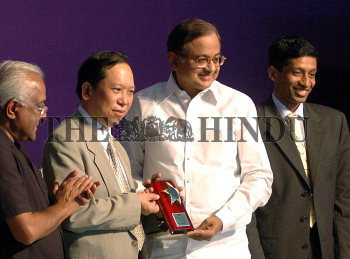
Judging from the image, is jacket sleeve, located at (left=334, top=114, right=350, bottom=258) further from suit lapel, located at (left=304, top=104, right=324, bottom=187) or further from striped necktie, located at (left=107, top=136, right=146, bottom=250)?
striped necktie, located at (left=107, top=136, right=146, bottom=250)

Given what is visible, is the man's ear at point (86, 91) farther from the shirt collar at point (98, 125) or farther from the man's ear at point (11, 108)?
the man's ear at point (11, 108)

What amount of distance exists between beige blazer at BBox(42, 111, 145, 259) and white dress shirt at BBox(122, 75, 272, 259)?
35 centimetres

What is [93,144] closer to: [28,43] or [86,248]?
[86,248]

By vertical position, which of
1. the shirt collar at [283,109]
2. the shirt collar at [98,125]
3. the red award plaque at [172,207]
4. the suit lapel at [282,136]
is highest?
the shirt collar at [98,125]

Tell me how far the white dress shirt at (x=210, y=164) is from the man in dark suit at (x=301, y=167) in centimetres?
39

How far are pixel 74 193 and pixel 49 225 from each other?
0.48ft

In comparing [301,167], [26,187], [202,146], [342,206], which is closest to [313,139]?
[301,167]

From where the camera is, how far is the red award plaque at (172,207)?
3.01 metres

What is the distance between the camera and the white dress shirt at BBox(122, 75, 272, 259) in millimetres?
3211

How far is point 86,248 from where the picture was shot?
283cm

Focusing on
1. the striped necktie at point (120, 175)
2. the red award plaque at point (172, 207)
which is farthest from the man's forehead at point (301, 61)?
the striped necktie at point (120, 175)

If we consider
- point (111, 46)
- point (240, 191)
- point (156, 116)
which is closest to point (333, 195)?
point (240, 191)

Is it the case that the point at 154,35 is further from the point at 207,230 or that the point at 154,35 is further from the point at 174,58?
the point at 207,230

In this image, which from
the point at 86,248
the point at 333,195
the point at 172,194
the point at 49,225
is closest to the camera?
the point at 49,225
